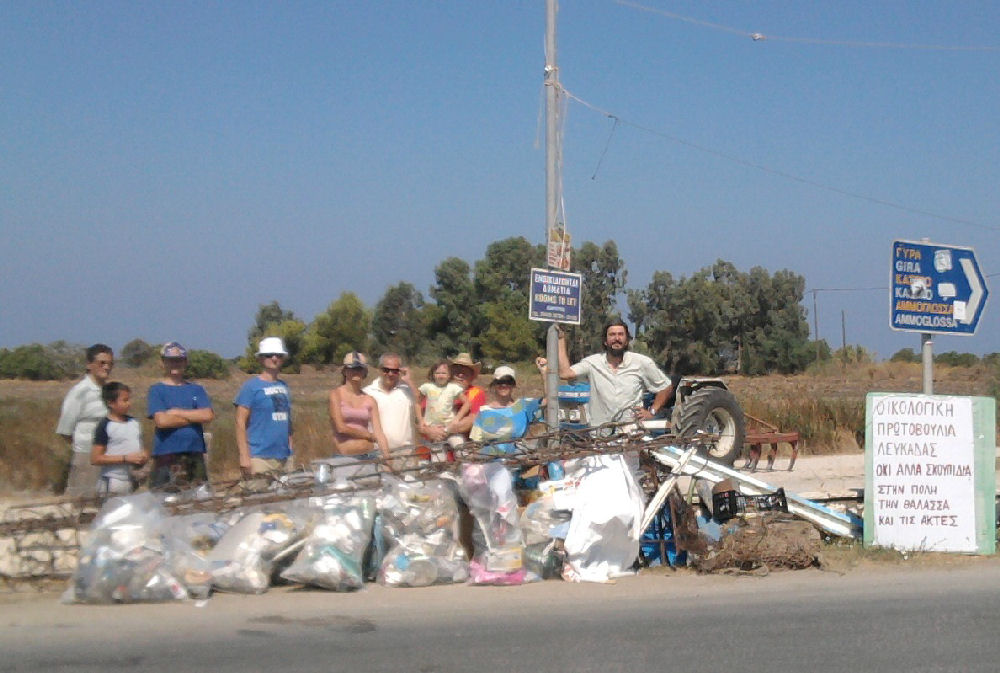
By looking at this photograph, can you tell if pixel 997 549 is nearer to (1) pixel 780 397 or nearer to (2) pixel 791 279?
(1) pixel 780 397

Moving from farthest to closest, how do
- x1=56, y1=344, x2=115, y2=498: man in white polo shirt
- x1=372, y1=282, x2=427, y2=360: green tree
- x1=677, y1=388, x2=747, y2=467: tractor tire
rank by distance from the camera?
1. x1=372, y1=282, x2=427, y2=360: green tree
2. x1=677, y1=388, x2=747, y2=467: tractor tire
3. x1=56, y1=344, x2=115, y2=498: man in white polo shirt

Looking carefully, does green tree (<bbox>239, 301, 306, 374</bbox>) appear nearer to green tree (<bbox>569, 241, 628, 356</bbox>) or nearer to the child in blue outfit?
green tree (<bbox>569, 241, 628, 356</bbox>)

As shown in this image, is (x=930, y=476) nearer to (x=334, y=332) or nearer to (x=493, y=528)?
(x=493, y=528)

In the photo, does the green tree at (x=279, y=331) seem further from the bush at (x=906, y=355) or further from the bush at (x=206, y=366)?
the bush at (x=906, y=355)

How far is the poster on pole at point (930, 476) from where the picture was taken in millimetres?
8812

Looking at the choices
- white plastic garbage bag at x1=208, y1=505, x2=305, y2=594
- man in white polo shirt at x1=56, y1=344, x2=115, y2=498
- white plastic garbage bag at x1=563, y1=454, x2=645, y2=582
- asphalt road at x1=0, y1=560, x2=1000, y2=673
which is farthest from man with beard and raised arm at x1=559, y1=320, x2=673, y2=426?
man in white polo shirt at x1=56, y1=344, x2=115, y2=498

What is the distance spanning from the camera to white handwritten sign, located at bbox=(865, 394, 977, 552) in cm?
881

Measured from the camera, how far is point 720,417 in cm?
1358

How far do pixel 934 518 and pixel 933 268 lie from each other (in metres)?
2.39

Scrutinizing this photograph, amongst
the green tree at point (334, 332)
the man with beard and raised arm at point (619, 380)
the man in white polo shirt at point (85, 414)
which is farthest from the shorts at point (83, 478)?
the green tree at point (334, 332)

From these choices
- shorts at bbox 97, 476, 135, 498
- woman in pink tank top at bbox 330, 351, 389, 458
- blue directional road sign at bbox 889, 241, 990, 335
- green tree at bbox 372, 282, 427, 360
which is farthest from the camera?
green tree at bbox 372, 282, 427, 360

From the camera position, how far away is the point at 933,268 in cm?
950

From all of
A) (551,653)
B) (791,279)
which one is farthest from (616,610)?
(791,279)

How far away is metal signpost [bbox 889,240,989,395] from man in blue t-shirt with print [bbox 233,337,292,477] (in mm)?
5696
